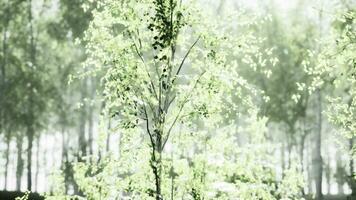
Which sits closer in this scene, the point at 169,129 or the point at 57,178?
→ the point at 169,129

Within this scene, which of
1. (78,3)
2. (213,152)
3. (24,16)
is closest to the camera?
(213,152)

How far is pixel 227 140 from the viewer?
27.1 feet

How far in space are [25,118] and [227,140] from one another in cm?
3139

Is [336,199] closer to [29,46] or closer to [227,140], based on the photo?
[29,46]

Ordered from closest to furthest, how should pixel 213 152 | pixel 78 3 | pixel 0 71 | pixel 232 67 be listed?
pixel 232 67
pixel 213 152
pixel 78 3
pixel 0 71

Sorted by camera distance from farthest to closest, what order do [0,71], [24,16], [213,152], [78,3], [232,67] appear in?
[0,71] < [24,16] < [78,3] < [213,152] < [232,67]

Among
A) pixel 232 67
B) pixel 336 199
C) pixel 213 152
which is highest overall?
pixel 232 67

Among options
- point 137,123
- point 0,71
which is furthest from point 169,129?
point 0,71

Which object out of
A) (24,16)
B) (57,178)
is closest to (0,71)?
(24,16)

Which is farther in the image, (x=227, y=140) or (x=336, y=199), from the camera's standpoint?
(x=336, y=199)

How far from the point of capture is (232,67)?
24.1ft

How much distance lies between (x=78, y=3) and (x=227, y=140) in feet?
87.2

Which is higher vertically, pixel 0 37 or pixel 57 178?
pixel 0 37

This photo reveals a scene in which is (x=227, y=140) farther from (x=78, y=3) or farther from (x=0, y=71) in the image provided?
(x=0, y=71)
